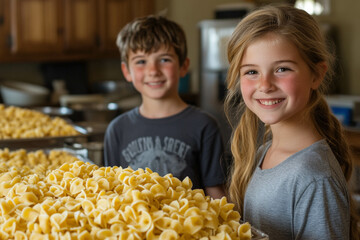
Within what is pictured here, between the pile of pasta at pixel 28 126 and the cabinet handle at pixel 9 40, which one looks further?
the cabinet handle at pixel 9 40

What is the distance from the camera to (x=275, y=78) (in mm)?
1110

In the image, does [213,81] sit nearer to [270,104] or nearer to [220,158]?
[220,158]

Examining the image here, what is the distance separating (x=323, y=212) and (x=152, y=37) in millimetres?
989

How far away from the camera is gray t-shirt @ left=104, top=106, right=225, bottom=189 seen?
1.68 metres

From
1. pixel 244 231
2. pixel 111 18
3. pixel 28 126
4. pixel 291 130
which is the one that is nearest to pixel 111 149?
pixel 28 126

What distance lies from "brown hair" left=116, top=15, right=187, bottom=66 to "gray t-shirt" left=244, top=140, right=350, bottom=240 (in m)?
0.76

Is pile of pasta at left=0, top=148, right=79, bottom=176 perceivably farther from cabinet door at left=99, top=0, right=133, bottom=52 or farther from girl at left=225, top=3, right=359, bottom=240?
cabinet door at left=99, top=0, right=133, bottom=52

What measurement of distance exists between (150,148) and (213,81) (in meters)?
3.36

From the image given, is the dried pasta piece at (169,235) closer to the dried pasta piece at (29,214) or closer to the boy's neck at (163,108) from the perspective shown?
the dried pasta piece at (29,214)

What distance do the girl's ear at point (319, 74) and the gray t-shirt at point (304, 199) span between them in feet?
0.51

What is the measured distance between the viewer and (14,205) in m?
0.90

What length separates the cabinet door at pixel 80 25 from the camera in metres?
4.92

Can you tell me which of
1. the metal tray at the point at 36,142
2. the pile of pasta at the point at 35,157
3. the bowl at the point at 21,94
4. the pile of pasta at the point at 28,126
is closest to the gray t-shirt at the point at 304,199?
the pile of pasta at the point at 35,157

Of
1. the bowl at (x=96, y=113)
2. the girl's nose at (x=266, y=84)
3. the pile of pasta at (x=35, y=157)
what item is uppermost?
the girl's nose at (x=266, y=84)
